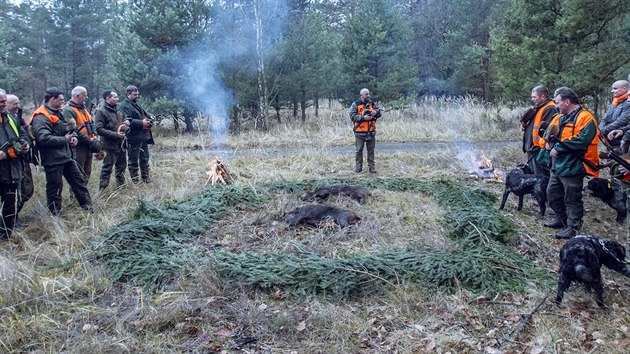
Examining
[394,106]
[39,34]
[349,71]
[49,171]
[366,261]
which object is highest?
[39,34]

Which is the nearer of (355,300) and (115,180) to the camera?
(355,300)

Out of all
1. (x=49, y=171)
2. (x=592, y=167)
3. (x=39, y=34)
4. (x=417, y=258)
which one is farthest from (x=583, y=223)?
(x=39, y=34)

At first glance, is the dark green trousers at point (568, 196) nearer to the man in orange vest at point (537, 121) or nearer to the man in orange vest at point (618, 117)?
the man in orange vest at point (537, 121)

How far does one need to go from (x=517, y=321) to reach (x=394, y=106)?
1369 centimetres

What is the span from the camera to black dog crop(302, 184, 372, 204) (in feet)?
23.4

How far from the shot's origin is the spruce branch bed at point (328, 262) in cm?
427

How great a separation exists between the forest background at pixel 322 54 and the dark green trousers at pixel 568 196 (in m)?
5.95

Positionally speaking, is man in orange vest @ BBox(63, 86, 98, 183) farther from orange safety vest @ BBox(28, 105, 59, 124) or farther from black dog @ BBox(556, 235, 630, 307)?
black dog @ BBox(556, 235, 630, 307)

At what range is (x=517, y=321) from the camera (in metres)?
3.71

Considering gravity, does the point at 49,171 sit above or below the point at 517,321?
above

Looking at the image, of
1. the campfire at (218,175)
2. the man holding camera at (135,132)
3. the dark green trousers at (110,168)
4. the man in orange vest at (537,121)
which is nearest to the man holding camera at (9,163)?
the dark green trousers at (110,168)

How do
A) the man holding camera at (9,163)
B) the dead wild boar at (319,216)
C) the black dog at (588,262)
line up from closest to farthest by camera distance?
the black dog at (588,262), the man holding camera at (9,163), the dead wild boar at (319,216)

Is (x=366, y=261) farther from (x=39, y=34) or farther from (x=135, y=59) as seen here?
(x=39, y=34)

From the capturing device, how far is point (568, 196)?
5488mm
